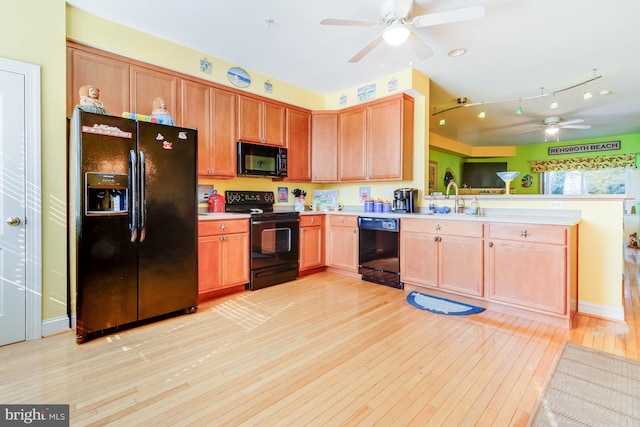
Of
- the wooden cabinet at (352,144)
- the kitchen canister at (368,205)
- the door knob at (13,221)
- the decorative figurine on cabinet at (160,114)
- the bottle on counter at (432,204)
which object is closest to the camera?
the door knob at (13,221)

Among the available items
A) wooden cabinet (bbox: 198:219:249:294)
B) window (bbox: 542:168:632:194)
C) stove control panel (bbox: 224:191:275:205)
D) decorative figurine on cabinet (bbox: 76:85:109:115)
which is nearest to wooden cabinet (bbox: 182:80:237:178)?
stove control panel (bbox: 224:191:275:205)

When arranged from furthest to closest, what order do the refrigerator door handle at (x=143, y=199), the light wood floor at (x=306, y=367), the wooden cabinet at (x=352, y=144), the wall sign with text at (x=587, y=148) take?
the wall sign with text at (x=587, y=148)
the wooden cabinet at (x=352, y=144)
the refrigerator door handle at (x=143, y=199)
the light wood floor at (x=306, y=367)

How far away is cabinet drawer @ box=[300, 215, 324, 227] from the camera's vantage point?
3.94m

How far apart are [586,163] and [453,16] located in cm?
771

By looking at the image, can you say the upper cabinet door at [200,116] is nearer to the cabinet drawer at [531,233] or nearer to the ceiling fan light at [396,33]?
the ceiling fan light at [396,33]

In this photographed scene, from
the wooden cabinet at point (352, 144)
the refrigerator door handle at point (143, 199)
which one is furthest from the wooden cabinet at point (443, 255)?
the refrigerator door handle at point (143, 199)

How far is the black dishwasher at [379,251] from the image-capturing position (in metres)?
3.53

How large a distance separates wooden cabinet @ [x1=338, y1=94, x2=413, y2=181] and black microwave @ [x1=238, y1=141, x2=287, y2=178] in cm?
89

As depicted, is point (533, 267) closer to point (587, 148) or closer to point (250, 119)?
point (250, 119)

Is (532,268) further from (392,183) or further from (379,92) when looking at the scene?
(379,92)

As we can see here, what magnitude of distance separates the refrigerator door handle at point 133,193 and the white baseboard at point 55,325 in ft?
2.82

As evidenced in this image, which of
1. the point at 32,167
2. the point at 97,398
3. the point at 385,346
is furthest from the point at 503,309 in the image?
the point at 32,167

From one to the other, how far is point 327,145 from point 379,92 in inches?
40.1

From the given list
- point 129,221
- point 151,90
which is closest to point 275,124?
point 151,90
